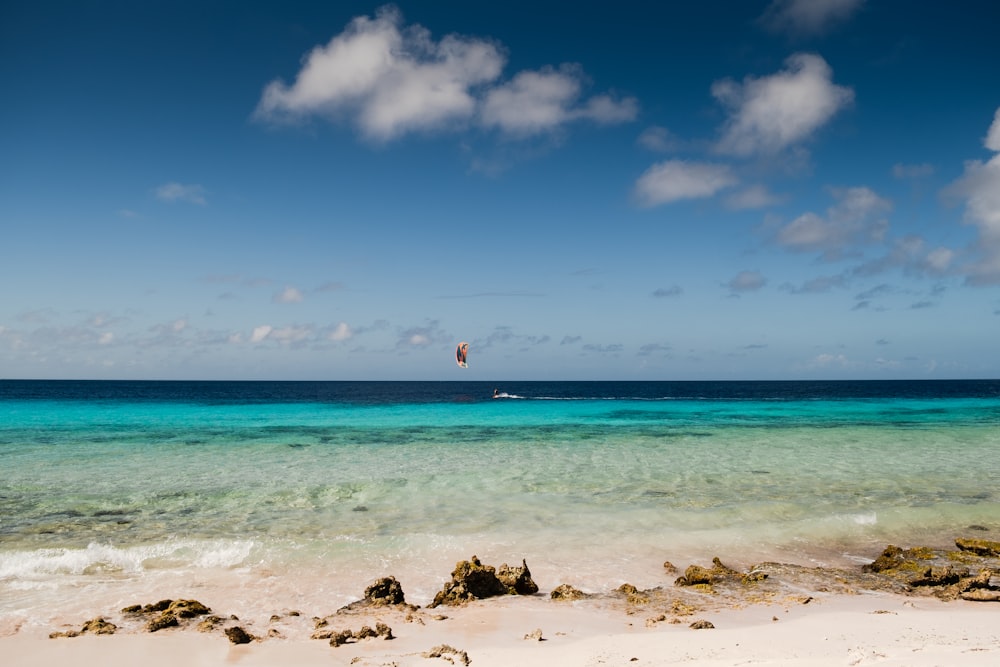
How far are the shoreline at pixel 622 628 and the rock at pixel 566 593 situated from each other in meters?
0.03

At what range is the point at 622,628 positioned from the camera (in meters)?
6.18

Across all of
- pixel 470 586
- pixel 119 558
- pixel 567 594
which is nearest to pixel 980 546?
pixel 567 594

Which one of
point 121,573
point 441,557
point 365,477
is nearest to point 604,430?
point 365,477

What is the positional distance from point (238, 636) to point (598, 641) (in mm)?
3734

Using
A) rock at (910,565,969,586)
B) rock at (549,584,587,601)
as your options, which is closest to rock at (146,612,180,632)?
rock at (549,584,587,601)

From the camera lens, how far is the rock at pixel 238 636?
5.78 meters

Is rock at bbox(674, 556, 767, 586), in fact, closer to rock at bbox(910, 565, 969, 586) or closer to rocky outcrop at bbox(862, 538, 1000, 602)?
rocky outcrop at bbox(862, 538, 1000, 602)

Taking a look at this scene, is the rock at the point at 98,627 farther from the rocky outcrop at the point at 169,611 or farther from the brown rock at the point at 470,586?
the brown rock at the point at 470,586

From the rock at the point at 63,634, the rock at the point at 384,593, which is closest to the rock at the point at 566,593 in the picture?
the rock at the point at 384,593

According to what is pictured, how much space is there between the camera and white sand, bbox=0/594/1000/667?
5133mm

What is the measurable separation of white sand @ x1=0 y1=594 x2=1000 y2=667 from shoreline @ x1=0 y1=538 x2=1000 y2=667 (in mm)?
20

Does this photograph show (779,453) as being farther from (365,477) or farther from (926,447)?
(365,477)

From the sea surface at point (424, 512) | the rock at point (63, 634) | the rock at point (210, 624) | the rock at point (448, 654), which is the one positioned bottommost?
the sea surface at point (424, 512)

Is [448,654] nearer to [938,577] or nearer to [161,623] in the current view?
[161,623]
